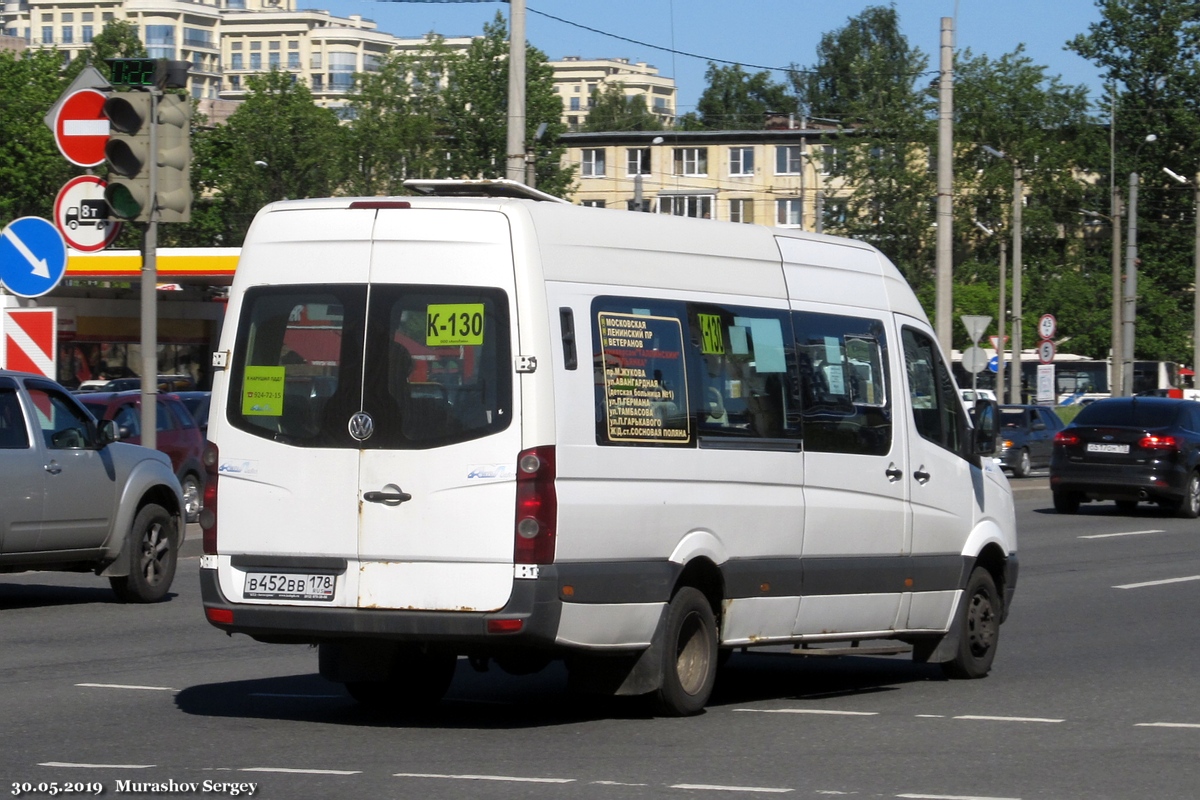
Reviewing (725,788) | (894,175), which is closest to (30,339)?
(725,788)

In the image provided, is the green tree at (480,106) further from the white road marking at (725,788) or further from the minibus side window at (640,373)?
the white road marking at (725,788)

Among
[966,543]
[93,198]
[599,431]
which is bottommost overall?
[966,543]

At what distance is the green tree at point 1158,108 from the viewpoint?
90875 millimetres

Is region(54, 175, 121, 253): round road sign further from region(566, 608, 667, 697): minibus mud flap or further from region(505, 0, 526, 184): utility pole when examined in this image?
region(566, 608, 667, 697): minibus mud flap

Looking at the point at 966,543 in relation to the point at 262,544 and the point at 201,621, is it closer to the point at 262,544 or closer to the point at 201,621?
the point at 262,544

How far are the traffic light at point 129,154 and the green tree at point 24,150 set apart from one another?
68.4 m

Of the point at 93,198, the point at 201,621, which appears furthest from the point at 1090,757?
the point at 93,198

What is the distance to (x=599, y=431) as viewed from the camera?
26.8ft

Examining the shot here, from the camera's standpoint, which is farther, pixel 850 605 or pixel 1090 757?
pixel 850 605

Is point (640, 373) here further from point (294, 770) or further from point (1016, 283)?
point (1016, 283)

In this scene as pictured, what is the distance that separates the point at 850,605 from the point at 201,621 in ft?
16.5

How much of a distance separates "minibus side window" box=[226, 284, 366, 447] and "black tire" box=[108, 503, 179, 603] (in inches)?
234

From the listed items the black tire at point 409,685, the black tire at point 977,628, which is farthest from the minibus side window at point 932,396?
the black tire at point 409,685

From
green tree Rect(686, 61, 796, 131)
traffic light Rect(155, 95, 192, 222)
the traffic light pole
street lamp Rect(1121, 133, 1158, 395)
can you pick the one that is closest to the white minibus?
traffic light Rect(155, 95, 192, 222)
